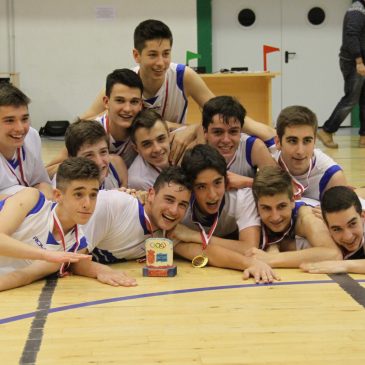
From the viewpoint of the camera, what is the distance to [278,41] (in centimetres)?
1242

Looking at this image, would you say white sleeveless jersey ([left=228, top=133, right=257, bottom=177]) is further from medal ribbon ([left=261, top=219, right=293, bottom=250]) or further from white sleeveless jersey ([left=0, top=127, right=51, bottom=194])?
white sleeveless jersey ([left=0, top=127, right=51, bottom=194])

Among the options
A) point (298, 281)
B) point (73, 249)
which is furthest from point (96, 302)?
point (298, 281)

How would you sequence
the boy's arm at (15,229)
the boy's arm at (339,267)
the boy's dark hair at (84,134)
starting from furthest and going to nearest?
the boy's dark hair at (84,134) < the boy's arm at (339,267) < the boy's arm at (15,229)

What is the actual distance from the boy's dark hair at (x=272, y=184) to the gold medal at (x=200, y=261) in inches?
17.9

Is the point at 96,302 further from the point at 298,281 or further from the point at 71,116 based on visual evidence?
the point at 71,116

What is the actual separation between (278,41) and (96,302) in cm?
977

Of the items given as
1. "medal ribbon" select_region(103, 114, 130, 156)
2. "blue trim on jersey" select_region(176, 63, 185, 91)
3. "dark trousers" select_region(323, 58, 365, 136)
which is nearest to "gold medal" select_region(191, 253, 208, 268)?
"medal ribbon" select_region(103, 114, 130, 156)

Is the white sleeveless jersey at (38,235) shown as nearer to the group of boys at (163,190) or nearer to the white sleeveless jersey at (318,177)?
the group of boys at (163,190)

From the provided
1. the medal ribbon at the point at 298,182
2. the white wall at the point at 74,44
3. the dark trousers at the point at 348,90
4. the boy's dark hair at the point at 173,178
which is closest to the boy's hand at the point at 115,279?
the boy's dark hair at the point at 173,178

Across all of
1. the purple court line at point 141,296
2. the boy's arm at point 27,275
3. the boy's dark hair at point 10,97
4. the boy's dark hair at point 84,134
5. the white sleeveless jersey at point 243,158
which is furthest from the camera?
the white sleeveless jersey at point 243,158

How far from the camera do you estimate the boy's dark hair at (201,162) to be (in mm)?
4051

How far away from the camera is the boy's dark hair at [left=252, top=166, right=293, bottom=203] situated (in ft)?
13.2

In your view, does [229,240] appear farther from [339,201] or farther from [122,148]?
[122,148]

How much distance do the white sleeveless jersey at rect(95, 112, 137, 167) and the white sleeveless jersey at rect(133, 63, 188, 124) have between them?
1.24 feet
